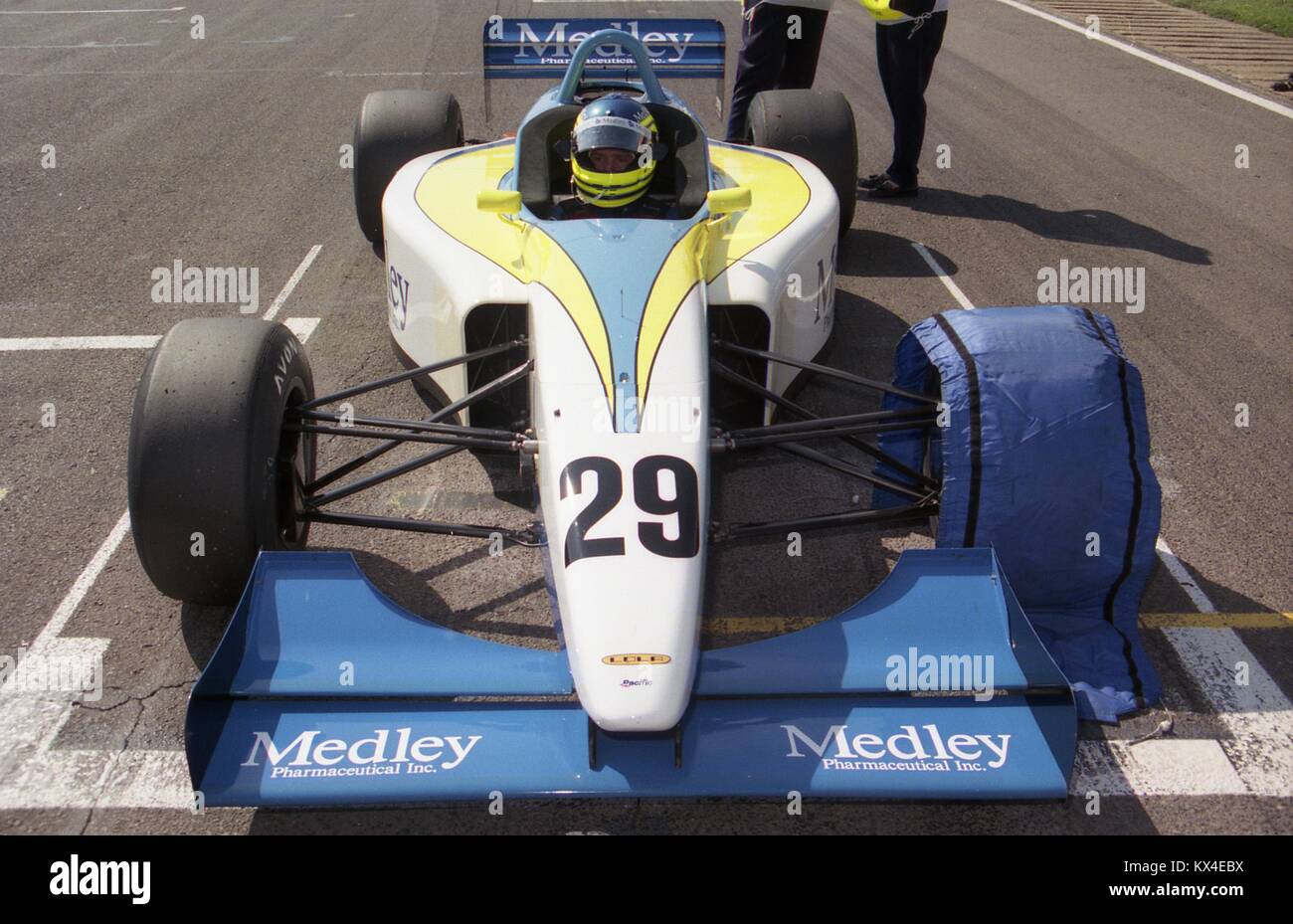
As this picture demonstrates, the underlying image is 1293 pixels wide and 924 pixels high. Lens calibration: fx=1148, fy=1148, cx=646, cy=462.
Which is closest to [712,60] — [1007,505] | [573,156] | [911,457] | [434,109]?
[434,109]

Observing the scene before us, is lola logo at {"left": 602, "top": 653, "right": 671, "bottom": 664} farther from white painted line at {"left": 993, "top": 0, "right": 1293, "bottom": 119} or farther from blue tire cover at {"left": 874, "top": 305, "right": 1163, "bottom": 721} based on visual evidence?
white painted line at {"left": 993, "top": 0, "right": 1293, "bottom": 119}

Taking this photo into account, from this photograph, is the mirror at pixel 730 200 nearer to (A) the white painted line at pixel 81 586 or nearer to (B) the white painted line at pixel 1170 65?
(A) the white painted line at pixel 81 586

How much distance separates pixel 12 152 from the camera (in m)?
9.83

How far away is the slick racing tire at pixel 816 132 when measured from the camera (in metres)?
7.10

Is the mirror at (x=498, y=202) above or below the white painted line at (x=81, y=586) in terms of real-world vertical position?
above

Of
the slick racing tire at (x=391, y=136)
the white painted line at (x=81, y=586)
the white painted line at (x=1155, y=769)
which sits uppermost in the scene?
the slick racing tire at (x=391, y=136)

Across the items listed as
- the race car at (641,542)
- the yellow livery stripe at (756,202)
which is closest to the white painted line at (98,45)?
the yellow livery stripe at (756,202)

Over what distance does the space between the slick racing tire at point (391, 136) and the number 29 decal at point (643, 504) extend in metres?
3.87

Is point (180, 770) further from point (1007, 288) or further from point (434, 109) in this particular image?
point (1007, 288)

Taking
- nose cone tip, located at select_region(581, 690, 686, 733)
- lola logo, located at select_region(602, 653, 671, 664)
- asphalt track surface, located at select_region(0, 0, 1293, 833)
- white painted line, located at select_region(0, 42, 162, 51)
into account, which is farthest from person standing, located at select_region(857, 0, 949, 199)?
white painted line, located at select_region(0, 42, 162, 51)

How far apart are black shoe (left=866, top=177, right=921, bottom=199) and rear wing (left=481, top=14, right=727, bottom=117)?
1.75 metres

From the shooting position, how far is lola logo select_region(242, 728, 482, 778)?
3055 mm

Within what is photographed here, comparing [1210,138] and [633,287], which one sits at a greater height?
[633,287]

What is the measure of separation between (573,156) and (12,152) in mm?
7177
